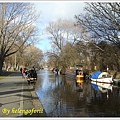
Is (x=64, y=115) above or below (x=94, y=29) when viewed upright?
below

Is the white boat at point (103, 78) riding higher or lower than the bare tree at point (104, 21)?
lower

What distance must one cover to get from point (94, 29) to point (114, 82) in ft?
33.5

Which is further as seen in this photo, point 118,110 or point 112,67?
point 112,67

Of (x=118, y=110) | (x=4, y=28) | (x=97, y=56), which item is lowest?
(x=118, y=110)

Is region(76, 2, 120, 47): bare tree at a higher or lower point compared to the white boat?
higher

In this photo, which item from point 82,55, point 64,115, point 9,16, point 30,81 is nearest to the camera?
point 64,115

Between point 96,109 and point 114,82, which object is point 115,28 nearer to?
point 114,82

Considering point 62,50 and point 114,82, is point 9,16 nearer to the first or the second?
point 114,82

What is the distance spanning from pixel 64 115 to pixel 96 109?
3.00 m

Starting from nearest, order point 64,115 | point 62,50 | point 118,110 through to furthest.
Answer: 1. point 64,115
2. point 118,110
3. point 62,50

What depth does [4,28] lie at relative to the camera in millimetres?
39094

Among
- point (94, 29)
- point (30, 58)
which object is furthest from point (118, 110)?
point (30, 58)

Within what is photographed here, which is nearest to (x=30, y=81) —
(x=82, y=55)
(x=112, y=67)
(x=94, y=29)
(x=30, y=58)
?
(x=94, y=29)

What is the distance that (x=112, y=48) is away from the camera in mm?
39125
